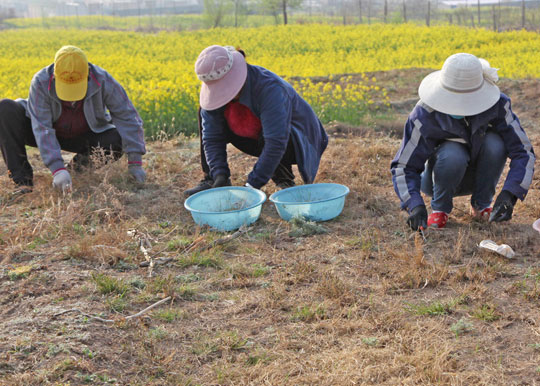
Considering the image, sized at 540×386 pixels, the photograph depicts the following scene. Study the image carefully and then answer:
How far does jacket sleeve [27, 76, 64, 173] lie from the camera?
368 centimetres

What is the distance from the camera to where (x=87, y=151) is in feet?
13.9

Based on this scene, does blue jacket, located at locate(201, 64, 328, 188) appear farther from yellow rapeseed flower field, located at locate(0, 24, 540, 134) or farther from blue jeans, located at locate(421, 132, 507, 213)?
yellow rapeseed flower field, located at locate(0, 24, 540, 134)

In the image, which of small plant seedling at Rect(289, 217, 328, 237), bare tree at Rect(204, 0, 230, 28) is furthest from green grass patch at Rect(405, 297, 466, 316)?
bare tree at Rect(204, 0, 230, 28)

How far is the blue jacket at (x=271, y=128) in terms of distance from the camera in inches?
131

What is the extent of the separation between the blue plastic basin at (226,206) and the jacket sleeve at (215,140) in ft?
0.87

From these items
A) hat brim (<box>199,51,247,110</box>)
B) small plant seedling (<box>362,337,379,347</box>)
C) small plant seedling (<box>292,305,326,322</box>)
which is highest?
hat brim (<box>199,51,247,110</box>)

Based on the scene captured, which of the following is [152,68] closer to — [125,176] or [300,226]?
[125,176]

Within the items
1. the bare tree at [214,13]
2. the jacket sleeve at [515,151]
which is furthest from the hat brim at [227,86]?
the bare tree at [214,13]

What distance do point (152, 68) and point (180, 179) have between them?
8218 millimetres

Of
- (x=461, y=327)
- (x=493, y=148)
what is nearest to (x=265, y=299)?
(x=461, y=327)

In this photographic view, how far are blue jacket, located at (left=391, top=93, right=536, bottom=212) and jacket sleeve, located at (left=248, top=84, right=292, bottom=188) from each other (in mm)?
729

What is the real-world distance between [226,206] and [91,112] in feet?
4.24

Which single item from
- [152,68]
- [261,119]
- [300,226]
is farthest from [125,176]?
[152,68]

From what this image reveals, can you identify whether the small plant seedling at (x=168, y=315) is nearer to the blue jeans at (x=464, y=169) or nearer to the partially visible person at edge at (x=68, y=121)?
the blue jeans at (x=464, y=169)
